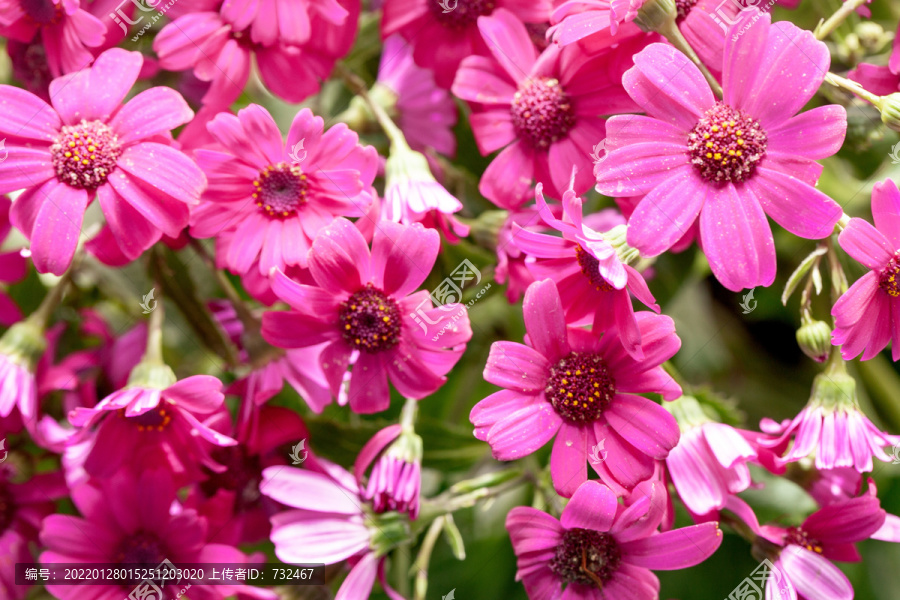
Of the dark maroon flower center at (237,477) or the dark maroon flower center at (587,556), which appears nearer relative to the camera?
the dark maroon flower center at (587,556)

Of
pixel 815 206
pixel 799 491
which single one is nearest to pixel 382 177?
pixel 815 206

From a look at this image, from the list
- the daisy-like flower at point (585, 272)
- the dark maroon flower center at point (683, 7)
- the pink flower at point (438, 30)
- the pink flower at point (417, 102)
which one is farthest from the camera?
the pink flower at point (417, 102)

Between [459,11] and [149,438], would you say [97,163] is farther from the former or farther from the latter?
[459,11]

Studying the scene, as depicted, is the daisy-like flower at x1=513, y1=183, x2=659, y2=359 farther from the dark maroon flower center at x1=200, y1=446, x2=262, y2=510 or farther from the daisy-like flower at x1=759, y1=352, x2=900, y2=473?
the dark maroon flower center at x1=200, y1=446, x2=262, y2=510

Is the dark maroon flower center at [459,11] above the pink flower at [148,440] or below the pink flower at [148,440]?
above

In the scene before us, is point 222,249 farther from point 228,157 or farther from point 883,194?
point 883,194

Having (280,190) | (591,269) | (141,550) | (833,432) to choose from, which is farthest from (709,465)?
(141,550)

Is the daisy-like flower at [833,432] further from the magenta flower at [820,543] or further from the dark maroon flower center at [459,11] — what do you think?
the dark maroon flower center at [459,11]

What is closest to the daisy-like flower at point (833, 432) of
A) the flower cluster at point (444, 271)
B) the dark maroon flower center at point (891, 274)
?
the flower cluster at point (444, 271)
